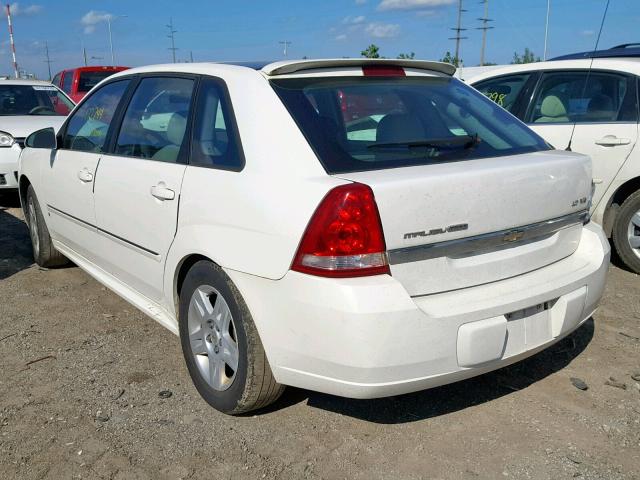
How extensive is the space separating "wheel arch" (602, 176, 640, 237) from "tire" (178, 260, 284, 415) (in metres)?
3.52

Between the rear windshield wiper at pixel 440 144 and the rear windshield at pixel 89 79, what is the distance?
42.2ft

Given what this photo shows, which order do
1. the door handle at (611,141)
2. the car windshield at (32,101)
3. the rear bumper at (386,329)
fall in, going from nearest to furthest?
the rear bumper at (386,329) < the door handle at (611,141) < the car windshield at (32,101)

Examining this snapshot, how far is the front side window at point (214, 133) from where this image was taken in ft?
9.21

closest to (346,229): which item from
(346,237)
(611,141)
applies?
(346,237)

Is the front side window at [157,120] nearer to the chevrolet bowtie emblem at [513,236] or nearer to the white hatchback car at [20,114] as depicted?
the chevrolet bowtie emblem at [513,236]

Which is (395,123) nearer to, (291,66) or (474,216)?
(291,66)

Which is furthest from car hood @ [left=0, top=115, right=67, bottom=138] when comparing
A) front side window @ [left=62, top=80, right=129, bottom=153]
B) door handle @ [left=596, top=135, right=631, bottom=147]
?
door handle @ [left=596, top=135, right=631, bottom=147]

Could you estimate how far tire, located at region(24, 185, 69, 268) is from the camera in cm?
511

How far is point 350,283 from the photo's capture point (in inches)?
91.9

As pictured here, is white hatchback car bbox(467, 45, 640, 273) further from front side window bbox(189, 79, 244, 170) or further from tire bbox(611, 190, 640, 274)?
front side window bbox(189, 79, 244, 170)

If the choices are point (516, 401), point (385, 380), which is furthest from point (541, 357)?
point (385, 380)

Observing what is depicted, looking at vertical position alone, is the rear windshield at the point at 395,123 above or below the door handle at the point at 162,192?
above

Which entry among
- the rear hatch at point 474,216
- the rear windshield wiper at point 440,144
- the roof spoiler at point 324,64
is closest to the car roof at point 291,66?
the roof spoiler at point 324,64

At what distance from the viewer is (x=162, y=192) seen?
10.2 ft
